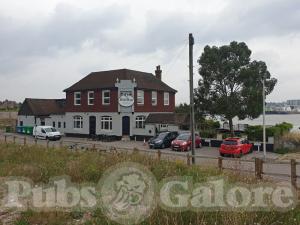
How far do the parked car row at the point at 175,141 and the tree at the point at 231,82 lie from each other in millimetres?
3941

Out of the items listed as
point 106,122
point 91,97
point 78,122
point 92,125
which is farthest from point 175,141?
point 78,122

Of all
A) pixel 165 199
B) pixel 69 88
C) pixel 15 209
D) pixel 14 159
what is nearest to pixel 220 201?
pixel 165 199

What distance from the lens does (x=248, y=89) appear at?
112 ft

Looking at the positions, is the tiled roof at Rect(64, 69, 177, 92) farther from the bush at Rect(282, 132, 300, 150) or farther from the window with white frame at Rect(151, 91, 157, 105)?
the bush at Rect(282, 132, 300, 150)

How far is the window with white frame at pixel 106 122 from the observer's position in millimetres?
43241

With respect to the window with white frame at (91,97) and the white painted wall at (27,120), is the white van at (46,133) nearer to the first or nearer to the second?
the window with white frame at (91,97)

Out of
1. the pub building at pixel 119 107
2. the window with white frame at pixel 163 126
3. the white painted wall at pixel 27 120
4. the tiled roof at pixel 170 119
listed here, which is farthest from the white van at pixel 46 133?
the window with white frame at pixel 163 126

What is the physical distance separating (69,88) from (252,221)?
4358cm

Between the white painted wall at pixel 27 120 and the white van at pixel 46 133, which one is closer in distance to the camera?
the white van at pixel 46 133

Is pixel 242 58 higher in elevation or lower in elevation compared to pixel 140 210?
higher

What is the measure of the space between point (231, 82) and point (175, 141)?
8921mm

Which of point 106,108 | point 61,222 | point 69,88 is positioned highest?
point 69,88

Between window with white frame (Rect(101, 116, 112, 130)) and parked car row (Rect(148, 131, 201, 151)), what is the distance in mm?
9752

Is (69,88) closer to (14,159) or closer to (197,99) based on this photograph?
(197,99)
